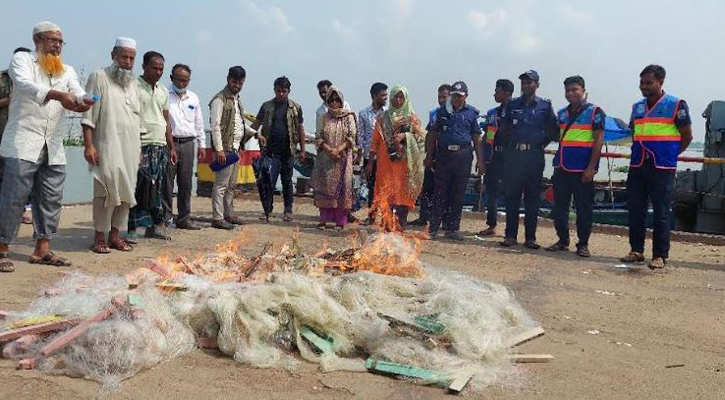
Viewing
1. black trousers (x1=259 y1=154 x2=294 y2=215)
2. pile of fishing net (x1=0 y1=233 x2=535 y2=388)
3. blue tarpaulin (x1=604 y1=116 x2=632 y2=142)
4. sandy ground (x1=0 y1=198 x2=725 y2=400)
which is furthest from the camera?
blue tarpaulin (x1=604 y1=116 x2=632 y2=142)

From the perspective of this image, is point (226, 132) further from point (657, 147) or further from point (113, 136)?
point (657, 147)

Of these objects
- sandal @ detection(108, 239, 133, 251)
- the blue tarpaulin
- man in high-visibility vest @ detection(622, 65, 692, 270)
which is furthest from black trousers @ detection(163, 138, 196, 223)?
the blue tarpaulin

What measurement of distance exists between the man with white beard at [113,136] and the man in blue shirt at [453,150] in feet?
12.9

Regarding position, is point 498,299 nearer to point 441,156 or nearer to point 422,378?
point 422,378

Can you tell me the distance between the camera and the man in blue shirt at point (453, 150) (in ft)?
27.6

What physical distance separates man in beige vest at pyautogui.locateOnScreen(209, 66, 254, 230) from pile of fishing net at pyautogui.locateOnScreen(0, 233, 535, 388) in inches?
152

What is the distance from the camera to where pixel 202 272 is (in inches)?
190

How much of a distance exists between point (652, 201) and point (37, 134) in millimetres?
6407


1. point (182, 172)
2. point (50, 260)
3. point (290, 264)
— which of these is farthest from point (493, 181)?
point (50, 260)

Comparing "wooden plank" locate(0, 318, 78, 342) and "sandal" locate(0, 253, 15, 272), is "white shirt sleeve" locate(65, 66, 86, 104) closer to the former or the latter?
"sandal" locate(0, 253, 15, 272)

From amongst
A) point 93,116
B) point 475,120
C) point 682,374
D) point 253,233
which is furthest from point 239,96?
point 682,374

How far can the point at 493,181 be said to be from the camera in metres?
9.25

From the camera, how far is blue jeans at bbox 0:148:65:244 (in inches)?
211

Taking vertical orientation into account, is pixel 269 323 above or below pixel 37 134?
below
